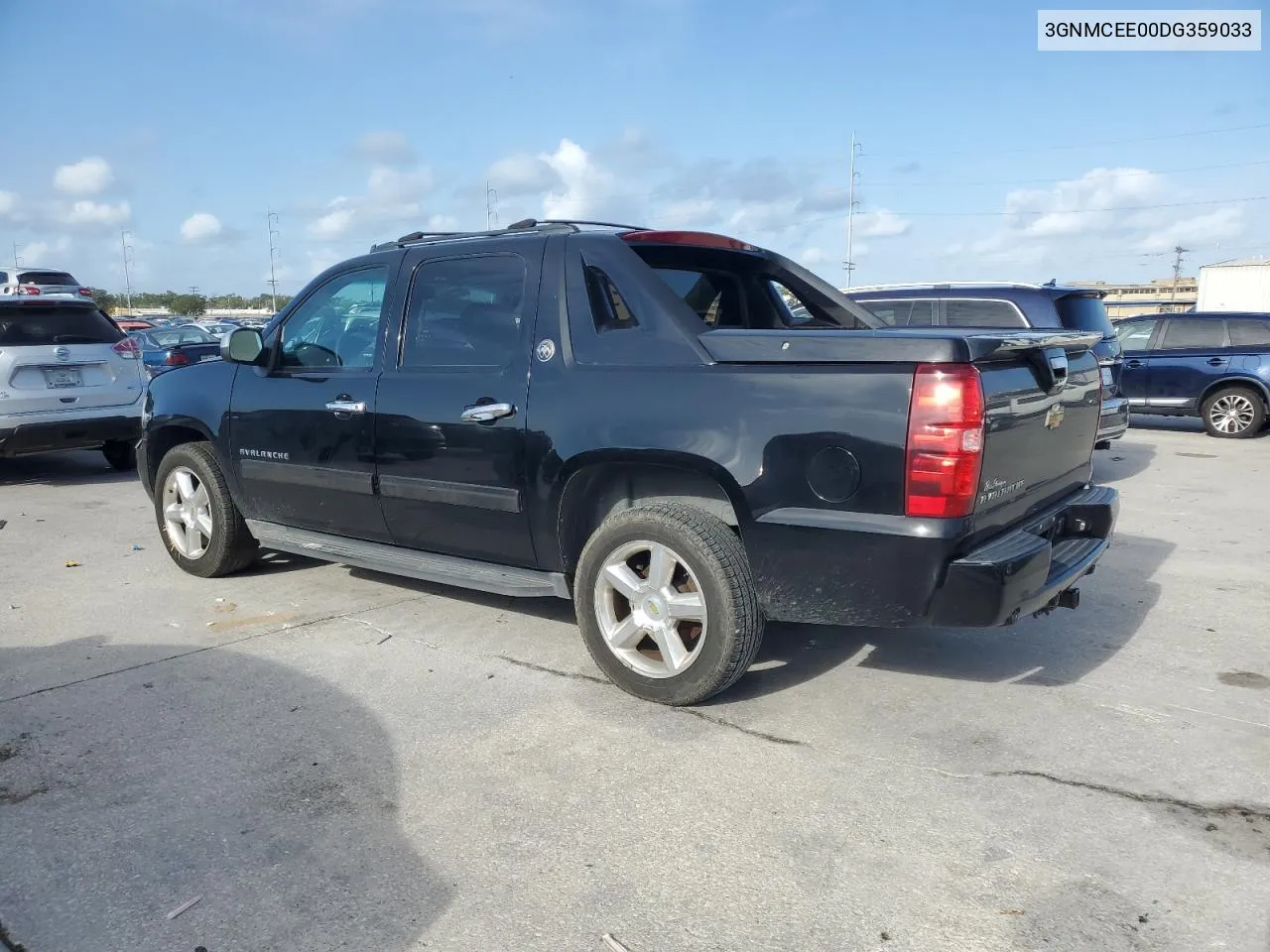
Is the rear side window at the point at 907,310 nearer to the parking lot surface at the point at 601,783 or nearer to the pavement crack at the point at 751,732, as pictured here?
the parking lot surface at the point at 601,783

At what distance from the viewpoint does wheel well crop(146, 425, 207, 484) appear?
593cm

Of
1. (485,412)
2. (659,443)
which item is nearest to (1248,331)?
(659,443)

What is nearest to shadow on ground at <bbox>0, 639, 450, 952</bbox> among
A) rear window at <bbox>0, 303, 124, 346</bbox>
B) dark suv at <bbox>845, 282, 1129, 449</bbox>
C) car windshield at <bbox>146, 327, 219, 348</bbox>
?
rear window at <bbox>0, 303, 124, 346</bbox>

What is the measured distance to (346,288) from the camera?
197 inches

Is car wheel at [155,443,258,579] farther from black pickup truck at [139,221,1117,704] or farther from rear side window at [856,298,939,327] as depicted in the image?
rear side window at [856,298,939,327]

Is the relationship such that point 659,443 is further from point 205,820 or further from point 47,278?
point 47,278

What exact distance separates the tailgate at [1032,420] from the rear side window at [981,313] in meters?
4.89

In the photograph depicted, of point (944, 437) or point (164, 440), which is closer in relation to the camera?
point (944, 437)

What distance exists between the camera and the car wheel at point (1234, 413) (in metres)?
12.5

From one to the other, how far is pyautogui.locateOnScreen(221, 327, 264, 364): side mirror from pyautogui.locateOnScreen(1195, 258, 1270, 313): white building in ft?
126

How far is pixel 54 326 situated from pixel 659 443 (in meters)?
7.84

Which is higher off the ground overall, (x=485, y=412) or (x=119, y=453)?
(x=485, y=412)

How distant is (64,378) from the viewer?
29.6 feet

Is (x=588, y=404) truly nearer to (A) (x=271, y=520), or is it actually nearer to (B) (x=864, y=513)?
(B) (x=864, y=513)
